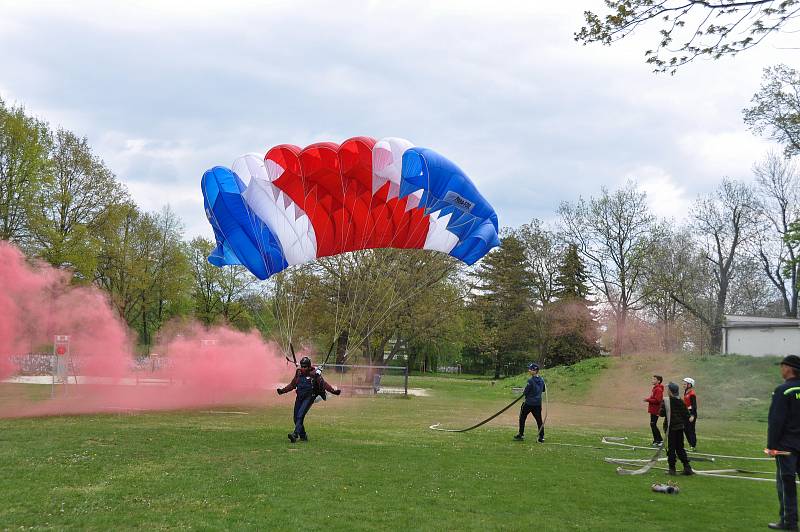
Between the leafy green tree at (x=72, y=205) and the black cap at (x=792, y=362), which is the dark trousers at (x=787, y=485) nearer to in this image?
the black cap at (x=792, y=362)

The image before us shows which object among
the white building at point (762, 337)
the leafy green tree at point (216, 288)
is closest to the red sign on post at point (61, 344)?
the white building at point (762, 337)

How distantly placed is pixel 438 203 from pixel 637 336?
129 ft

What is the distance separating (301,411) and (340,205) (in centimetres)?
636

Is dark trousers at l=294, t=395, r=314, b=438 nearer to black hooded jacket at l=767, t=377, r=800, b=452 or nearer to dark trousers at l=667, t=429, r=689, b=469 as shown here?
dark trousers at l=667, t=429, r=689, b=469

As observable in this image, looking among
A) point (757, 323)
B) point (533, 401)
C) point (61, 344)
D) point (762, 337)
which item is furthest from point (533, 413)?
point (757, 323)

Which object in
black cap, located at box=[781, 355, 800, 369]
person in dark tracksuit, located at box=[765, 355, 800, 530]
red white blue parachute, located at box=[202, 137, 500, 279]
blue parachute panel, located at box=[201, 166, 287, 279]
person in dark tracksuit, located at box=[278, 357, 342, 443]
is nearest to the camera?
person in dark tracksuit, located at box=[765, 355, 800, 530]

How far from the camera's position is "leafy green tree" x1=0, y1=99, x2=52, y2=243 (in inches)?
1233

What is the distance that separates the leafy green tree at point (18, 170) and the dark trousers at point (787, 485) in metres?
34.2

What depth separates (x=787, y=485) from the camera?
7.23 m

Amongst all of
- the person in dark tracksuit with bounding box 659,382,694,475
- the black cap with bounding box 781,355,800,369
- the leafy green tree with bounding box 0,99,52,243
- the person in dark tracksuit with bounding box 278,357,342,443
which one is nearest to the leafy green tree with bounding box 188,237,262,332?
the leafy green tree with bounding box 0,99,52,243

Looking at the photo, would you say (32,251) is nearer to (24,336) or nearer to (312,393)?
(24,336)

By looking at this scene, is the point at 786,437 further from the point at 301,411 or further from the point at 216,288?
the point at 216,288

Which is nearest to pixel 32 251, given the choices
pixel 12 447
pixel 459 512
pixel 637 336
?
pixel 12 447

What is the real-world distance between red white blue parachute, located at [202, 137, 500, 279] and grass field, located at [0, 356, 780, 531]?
495cm
